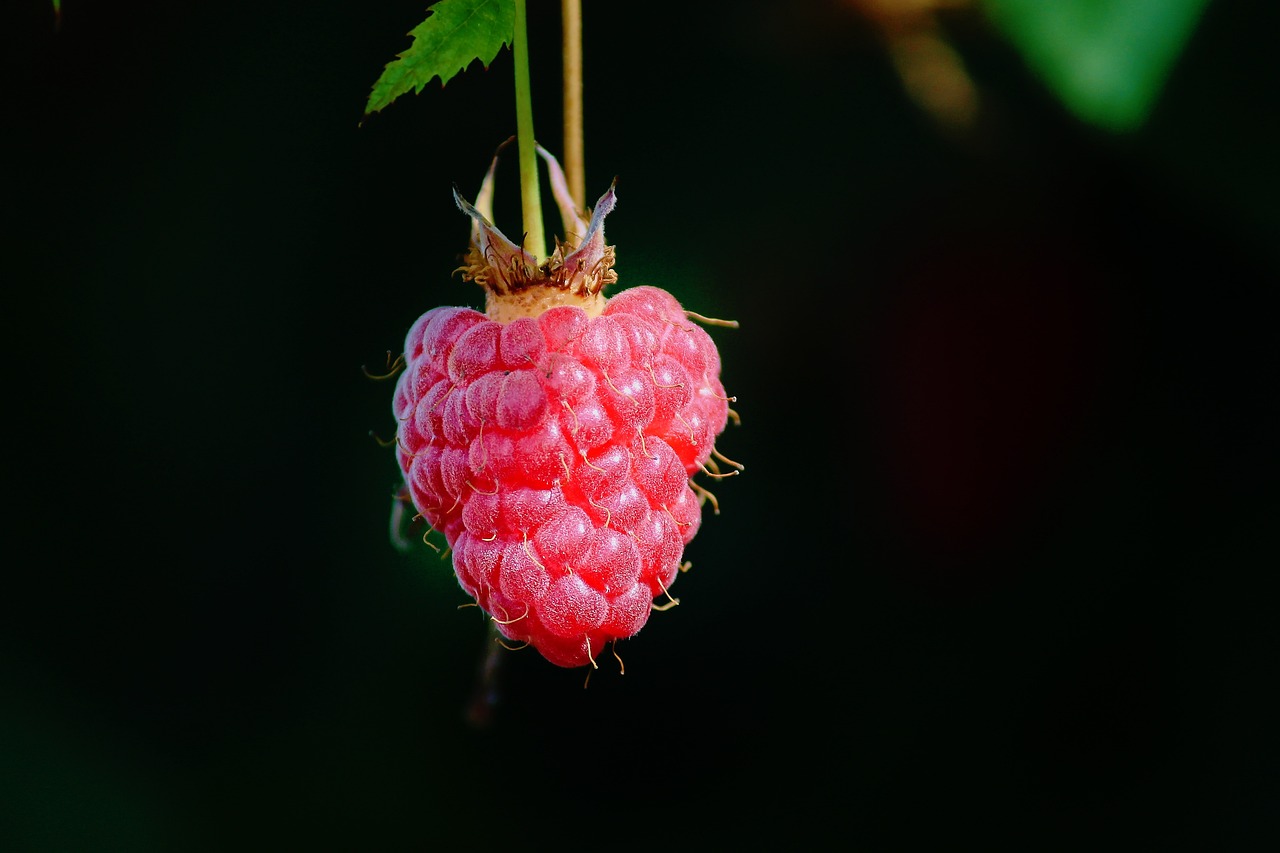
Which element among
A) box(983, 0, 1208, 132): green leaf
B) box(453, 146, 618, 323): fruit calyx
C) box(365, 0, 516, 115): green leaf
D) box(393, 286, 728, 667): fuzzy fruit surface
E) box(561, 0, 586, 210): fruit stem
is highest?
box(983, 0, 1208, 132): green leaf

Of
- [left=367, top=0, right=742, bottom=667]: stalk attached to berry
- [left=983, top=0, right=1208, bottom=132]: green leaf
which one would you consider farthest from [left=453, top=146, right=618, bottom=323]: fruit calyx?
[left=983, top=0, right=1208, bottom=132]: green leaf

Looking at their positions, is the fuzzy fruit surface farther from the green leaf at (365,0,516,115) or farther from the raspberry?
the green leaf at (365,0,516,115)

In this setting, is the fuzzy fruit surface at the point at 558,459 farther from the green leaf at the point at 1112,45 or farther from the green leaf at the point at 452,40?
the green leaf at the point at 1112,45

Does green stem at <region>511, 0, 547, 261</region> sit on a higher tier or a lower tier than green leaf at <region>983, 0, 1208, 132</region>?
lower

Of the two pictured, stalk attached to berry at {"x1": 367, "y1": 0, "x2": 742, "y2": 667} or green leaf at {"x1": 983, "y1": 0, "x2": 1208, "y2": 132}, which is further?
green leaf at {"x1": 983, "y1": 0, "x2": 1208, "y2": 132}

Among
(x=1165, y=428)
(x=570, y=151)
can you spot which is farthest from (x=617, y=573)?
(x=1165, y=428)

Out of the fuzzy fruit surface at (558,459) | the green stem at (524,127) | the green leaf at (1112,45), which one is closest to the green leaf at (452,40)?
the green stem at (524,127)

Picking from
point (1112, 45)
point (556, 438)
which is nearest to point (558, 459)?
point (556, 438)
